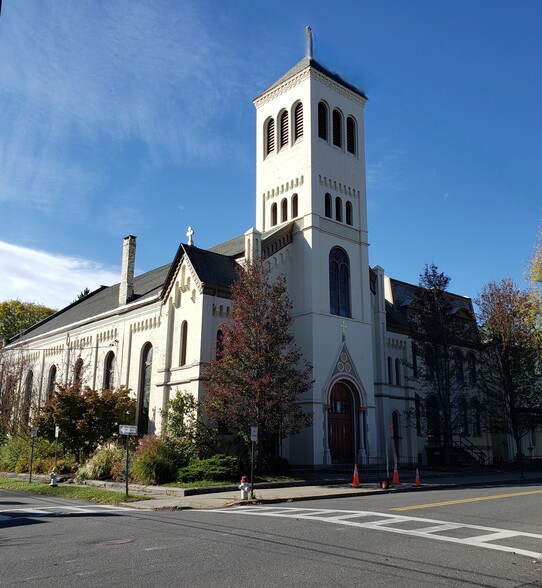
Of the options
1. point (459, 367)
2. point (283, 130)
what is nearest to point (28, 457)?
point (283, 130)

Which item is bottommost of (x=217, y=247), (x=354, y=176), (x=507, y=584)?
(x=507, y=584)

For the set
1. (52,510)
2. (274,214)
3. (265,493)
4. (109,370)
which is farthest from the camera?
(109,370)

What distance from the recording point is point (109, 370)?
38.4 m

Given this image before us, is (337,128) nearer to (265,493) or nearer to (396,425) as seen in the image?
(396,425)

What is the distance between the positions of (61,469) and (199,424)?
729cm

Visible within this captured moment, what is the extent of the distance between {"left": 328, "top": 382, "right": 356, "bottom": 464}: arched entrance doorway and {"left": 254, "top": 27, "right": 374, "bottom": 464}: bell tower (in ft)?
1.38

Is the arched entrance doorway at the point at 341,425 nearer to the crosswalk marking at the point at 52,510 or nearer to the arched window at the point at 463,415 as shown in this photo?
the arched window at the point at 463,415

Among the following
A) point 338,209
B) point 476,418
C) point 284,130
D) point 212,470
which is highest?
point 284,130

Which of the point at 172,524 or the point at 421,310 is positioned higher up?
the point at 421,310

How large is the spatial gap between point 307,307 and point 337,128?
1276cm

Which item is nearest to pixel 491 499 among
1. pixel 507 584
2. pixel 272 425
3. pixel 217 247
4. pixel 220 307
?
pixel 272 425

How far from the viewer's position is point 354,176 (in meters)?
37.7

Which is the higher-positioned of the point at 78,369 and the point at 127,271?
the point at 127,271

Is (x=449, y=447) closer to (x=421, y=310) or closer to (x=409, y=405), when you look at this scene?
(x=409, y=405)
